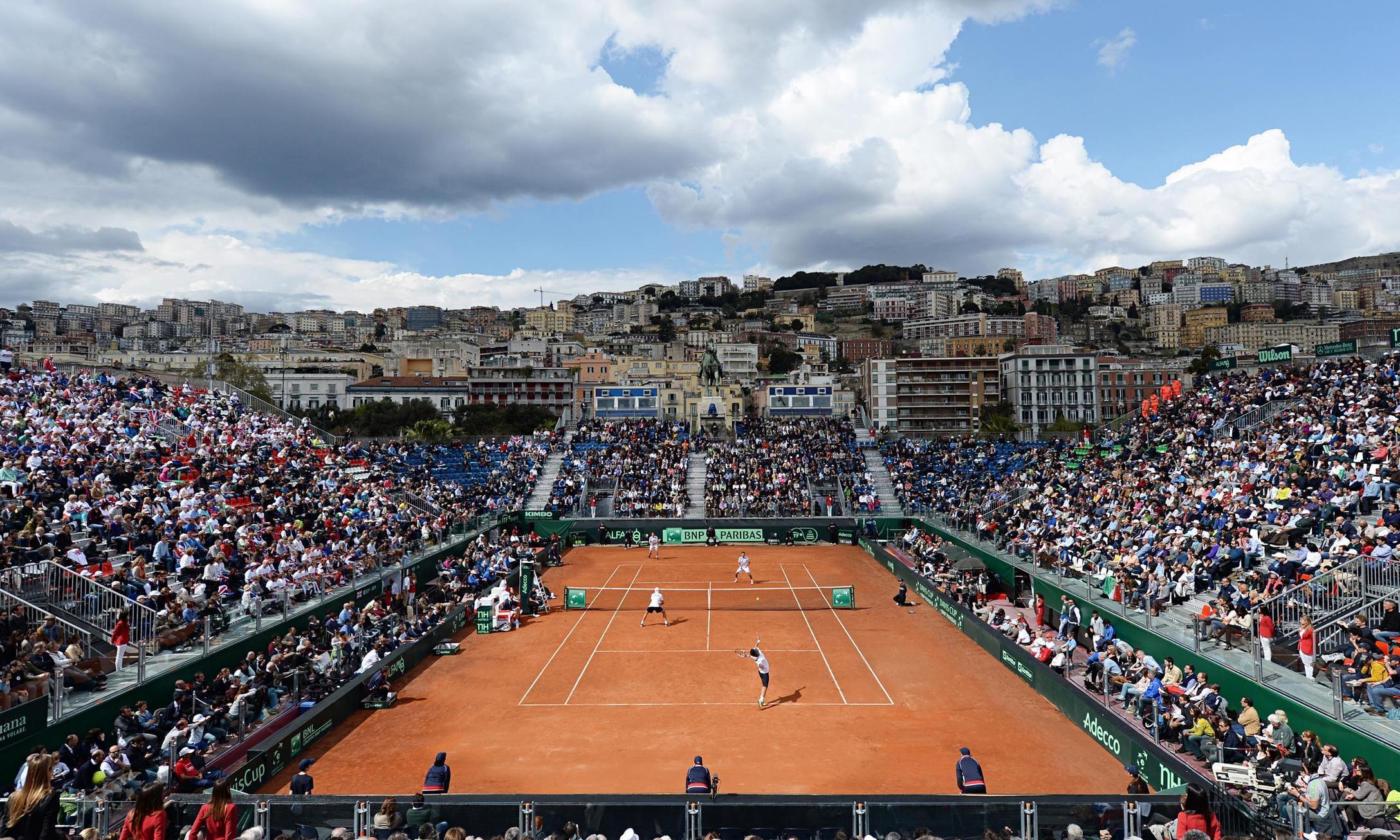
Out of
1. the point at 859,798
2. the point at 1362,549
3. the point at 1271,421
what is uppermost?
the point at 1271,421

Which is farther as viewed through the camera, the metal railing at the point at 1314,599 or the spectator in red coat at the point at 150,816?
the metal railing at the point at 1314,599

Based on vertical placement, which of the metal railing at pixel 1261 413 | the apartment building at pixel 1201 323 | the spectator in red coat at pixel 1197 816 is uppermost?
the apartment building at pixel 1201 323

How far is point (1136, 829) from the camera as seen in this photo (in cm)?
1024

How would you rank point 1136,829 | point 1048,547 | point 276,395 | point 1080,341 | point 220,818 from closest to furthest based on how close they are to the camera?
point 220,818, point 1136,829, point 1048,547, point 276,395, point 1080,341

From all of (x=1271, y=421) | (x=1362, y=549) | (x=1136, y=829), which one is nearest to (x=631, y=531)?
(x=1271, y=421)

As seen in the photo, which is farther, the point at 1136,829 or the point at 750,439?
the point at 750,439

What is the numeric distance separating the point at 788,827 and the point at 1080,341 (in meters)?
200

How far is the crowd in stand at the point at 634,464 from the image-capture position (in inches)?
2005

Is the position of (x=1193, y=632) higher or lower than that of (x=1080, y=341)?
lower

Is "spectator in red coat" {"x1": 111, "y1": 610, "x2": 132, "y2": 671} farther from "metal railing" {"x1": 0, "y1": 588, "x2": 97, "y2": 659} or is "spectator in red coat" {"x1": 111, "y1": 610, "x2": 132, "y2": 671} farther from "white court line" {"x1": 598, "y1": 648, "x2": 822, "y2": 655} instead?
"white court line" {"x1": 598, "y1": 648, "x2": 822, "y2": 655}

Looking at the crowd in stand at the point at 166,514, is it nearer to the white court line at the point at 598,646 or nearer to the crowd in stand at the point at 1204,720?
the white court line at the point at 598,646

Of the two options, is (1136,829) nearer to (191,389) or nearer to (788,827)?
(788,827)

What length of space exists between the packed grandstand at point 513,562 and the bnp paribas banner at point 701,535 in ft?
23.9

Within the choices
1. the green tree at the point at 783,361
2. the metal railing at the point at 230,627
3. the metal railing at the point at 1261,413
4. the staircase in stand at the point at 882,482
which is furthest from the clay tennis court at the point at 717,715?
the green tree at the point at 783,361
